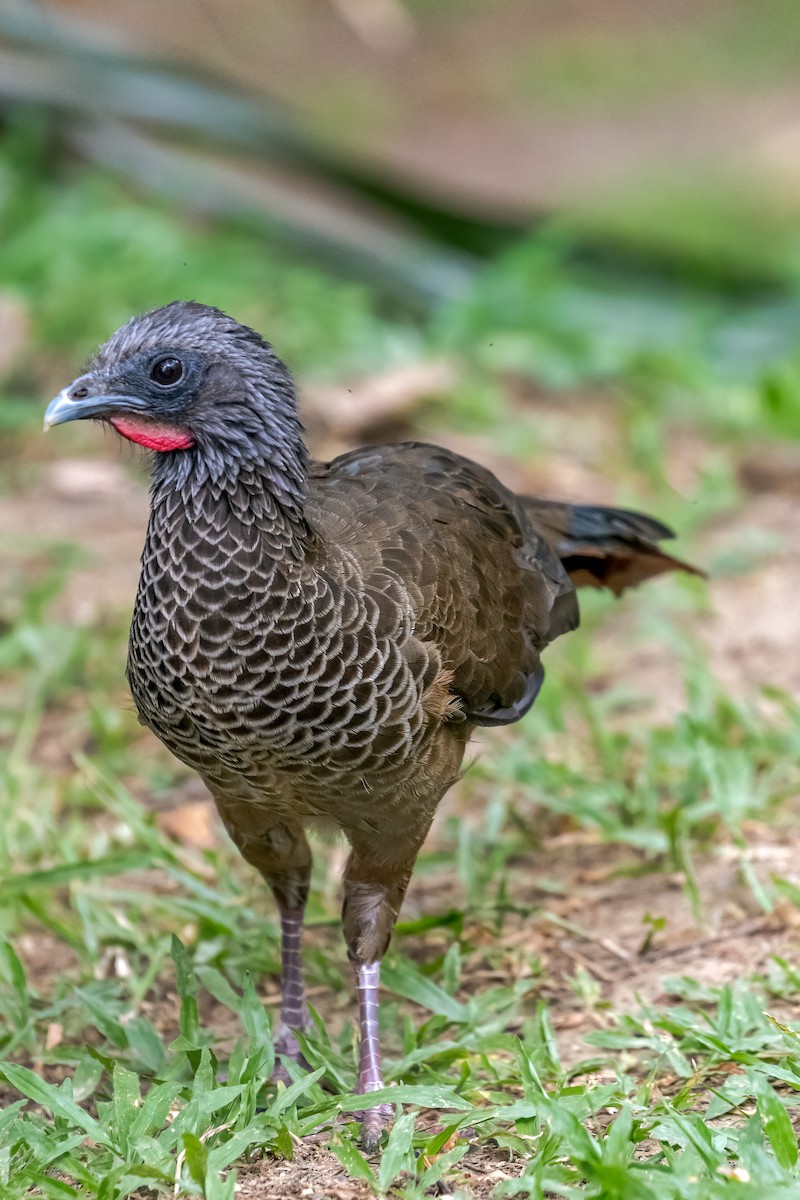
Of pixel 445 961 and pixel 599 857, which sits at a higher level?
pixel 599 857

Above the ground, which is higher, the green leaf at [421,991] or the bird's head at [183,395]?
the bird's head at [183,395]

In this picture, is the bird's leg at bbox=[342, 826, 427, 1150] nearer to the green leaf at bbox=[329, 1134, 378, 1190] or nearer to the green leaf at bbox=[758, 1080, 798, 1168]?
the green leaf at bbox=[329, 1134, 378, 1190]

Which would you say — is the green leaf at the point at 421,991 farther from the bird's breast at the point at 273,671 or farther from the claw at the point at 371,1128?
the bird's breast at the point at 273,671

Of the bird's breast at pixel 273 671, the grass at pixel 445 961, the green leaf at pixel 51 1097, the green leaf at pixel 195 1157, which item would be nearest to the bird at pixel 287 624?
the bird's breast at pixel 273 671

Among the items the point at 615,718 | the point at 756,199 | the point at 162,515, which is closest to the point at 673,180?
the point at 756,199

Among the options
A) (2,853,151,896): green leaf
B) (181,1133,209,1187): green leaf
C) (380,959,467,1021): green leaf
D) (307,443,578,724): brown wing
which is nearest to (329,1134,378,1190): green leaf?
(181,1133,209,1187): green leaf

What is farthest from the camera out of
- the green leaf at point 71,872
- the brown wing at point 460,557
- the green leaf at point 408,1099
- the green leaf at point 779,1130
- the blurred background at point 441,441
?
the blurred background at point 441,441

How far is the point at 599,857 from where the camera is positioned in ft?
16.4

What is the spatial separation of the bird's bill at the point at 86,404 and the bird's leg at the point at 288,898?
1.17 metres

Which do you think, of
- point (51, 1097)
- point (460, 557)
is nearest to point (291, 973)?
point (51, 1097)

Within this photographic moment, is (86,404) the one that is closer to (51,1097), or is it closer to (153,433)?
(153,433)

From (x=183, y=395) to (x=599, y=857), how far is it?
2.31 meters

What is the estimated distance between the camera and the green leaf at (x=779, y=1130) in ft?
10.1

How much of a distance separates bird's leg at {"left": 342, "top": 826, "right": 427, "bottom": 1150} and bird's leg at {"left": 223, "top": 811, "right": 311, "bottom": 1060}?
A: 0.21 m
